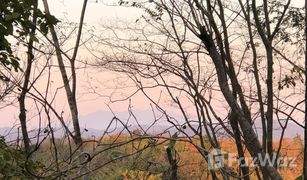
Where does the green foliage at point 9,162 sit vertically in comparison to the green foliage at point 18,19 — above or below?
below

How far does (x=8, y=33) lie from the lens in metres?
3.69

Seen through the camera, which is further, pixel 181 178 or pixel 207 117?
pixel 181 178

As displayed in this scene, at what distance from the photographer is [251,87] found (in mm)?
5691

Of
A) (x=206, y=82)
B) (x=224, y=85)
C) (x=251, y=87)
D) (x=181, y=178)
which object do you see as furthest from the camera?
(x=181, y=178)

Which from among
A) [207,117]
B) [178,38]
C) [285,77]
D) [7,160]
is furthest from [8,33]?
[285,77]

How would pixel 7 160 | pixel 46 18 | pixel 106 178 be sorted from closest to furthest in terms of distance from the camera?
pixel 7 160, pixel 46 18, pixel 106 178

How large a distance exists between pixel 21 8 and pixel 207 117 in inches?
68.8

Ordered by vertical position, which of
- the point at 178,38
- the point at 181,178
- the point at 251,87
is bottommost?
the point at 181,178

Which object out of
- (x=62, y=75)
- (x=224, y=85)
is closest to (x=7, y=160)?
(x=224, y=85)

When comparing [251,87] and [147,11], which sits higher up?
[147,11]

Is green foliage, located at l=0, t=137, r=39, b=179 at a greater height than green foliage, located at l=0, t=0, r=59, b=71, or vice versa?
green foliage, located at l=0, t=0, r=59, b=71

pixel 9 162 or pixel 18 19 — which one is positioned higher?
pixel 18 19

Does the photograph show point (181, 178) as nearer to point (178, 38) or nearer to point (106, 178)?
point (106, 178)

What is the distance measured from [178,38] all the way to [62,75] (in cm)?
165
